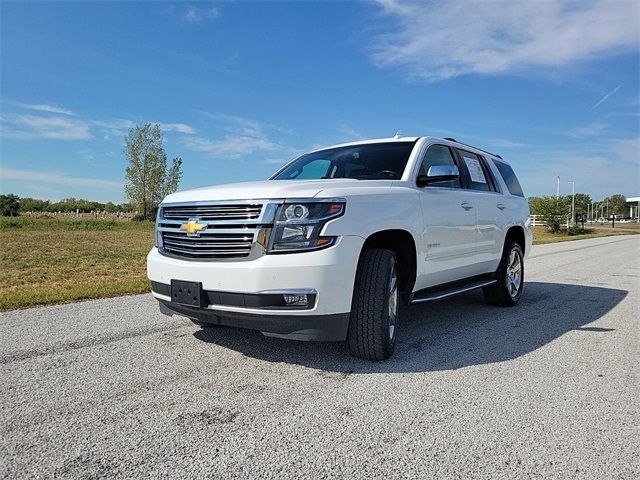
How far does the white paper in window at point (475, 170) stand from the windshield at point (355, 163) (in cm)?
119

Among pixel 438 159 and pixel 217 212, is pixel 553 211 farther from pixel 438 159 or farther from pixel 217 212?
pixel 217 212

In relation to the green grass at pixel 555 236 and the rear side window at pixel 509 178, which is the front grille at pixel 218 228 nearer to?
the rear side window at pixel 509 178

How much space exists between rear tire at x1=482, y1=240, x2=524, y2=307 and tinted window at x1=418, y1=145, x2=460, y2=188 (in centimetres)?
158

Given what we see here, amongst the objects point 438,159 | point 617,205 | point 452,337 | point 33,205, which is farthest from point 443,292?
point 617,205

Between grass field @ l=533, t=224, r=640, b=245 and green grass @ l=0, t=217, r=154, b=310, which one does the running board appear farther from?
grass field @ l=533, t=224, r=640, b=245

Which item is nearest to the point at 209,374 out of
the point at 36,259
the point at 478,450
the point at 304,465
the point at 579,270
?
the point at 304,465

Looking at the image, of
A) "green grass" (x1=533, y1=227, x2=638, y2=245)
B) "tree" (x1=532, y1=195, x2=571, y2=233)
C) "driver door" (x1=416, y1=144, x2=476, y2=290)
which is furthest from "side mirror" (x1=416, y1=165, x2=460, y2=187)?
"tree" (x1=532, y1=195, x2=571, y2=233)

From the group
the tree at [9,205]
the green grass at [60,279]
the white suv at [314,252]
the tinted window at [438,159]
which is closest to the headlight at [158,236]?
the white suv at [314,252]

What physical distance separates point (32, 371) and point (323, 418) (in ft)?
7.00

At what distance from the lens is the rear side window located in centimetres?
659

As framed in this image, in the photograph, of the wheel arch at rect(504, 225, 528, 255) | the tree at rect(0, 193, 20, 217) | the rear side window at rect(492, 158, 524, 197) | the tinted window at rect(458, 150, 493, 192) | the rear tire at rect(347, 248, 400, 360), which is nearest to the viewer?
the rear tire at rect(347, 248, 400, 360)

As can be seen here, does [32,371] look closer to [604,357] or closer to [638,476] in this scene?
[638,476]

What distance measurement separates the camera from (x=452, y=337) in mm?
4445

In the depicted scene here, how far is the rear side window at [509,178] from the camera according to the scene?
6594mm
